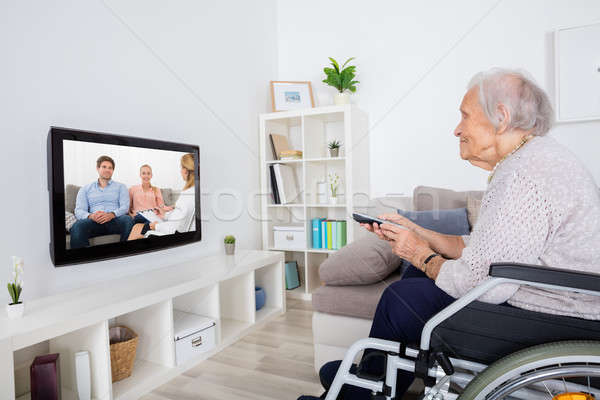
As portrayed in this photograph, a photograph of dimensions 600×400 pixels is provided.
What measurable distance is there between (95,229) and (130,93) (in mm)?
790

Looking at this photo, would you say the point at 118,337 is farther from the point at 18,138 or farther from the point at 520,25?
the point at 520,25

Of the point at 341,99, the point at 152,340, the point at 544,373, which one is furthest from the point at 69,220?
the point at 341,99

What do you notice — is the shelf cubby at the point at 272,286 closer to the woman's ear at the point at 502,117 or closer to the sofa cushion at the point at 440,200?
the sofa cushion at the point at 440,200

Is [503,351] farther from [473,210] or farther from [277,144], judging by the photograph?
[277,144]

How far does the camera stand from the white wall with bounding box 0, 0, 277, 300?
5.31 ft

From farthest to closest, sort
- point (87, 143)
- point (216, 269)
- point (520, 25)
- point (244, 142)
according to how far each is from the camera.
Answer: point (244, 142) → point (520, 25) → point (216, 269) → point (87, 143)

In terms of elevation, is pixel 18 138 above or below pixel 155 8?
below

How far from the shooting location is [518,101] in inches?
41.1

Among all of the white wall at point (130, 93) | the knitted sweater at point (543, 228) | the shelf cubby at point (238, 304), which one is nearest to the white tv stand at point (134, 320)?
A: the shelf cubby at point (238, 304)

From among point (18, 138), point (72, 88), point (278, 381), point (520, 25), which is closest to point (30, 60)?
point (72, 88)

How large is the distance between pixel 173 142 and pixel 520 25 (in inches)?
93.8

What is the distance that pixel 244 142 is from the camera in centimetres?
301

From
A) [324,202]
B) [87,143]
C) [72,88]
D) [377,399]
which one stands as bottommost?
[377,399]

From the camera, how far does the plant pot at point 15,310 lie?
1.38 metres
